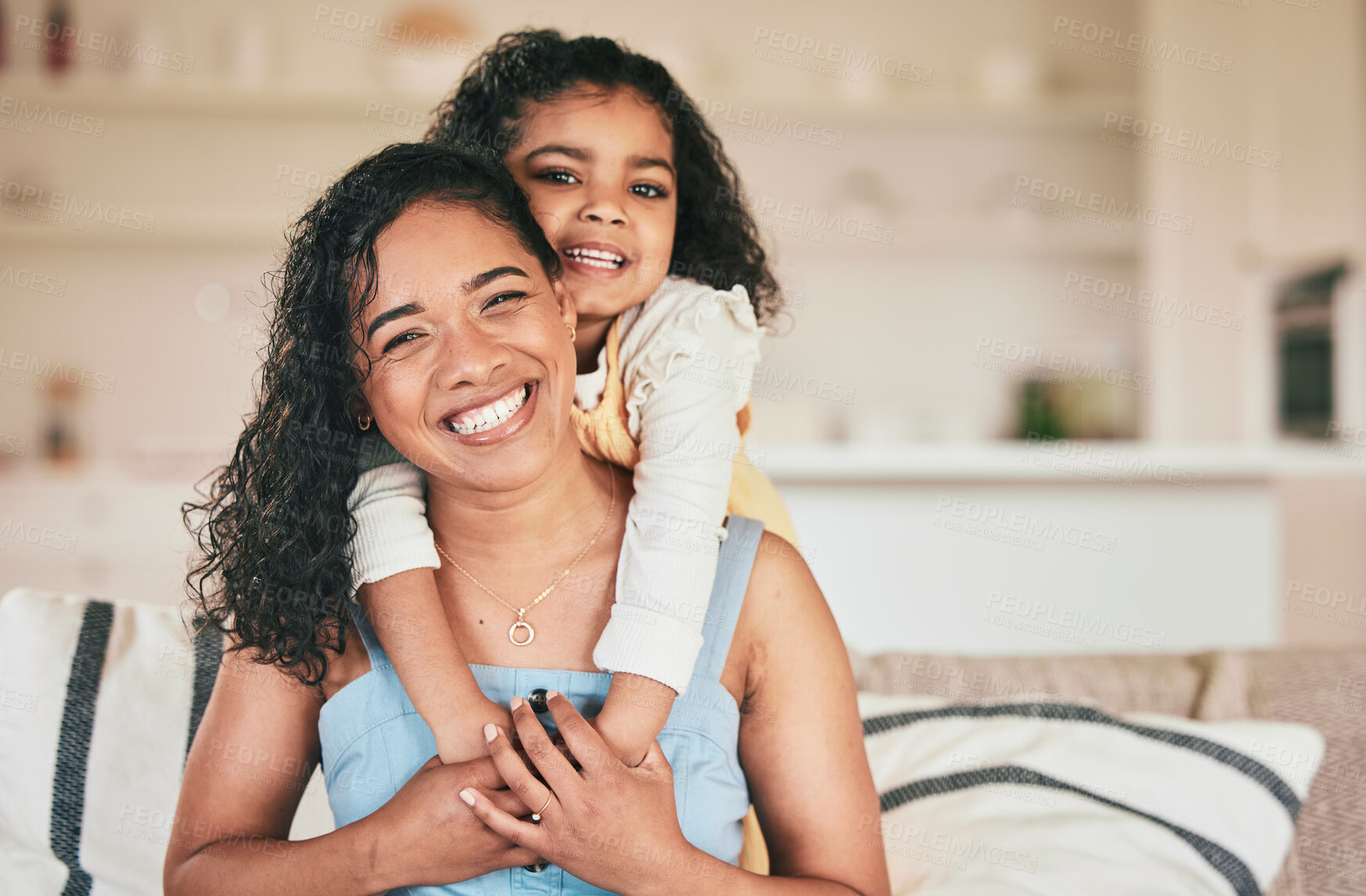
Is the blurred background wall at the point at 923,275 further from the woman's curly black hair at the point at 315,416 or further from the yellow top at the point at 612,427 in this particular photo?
the woman's curly black hair at the point at 315,416

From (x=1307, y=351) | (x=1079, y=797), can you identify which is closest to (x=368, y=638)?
(x=1079, y=797)

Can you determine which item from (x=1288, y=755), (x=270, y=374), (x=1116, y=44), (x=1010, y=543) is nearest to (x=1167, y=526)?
(x=1010, y=543)

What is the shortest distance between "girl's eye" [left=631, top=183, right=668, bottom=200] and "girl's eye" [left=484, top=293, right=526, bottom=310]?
1.37 feet

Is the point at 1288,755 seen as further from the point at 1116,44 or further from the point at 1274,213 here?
the point at 1116,44

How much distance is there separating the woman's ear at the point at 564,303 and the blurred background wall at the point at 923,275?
87.2 inches

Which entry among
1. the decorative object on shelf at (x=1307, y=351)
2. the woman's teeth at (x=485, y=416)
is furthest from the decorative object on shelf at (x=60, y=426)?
the decorative object on shelf at (x=1307, y=351)

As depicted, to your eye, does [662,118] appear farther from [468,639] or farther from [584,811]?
[584,811]

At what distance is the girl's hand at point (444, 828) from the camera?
3.19 ft

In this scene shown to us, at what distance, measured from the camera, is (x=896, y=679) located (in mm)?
1657

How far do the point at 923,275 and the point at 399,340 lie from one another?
364 cm

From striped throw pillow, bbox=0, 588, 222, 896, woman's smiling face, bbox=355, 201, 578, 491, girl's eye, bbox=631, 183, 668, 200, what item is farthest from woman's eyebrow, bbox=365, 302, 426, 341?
striped throw pillow, bbox=0, 588, 222, 896

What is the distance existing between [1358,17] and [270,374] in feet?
11.8

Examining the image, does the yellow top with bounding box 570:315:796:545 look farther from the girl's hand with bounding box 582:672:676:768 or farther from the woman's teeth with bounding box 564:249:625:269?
the girl's hand with bounding box 582:672:676:768

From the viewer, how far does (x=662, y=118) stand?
1.47m
